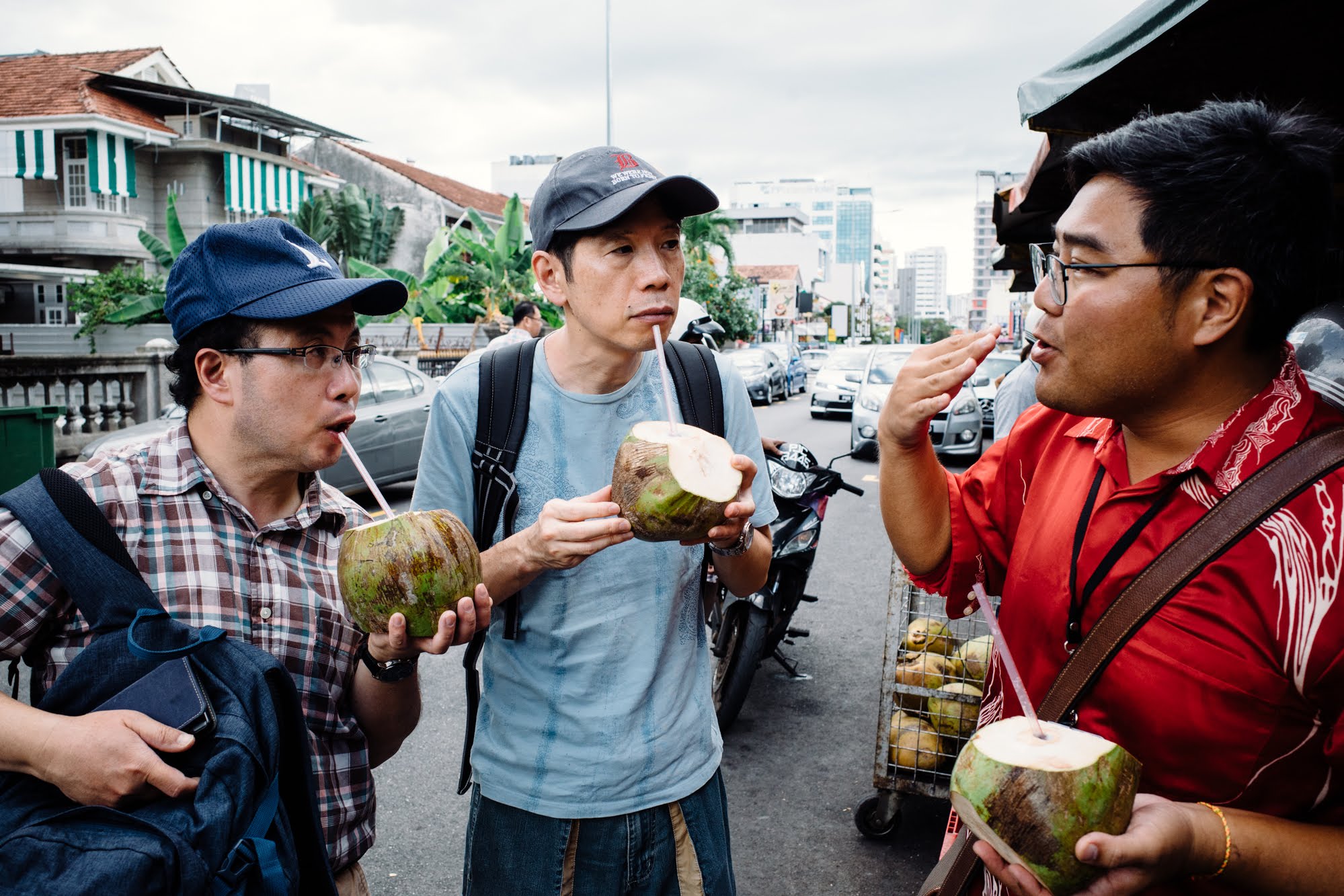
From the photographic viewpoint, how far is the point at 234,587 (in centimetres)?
162

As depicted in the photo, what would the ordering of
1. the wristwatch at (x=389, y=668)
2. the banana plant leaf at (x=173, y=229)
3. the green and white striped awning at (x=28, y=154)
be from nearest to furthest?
the wristwatch at (x=389, y=668) < the banana plant leaf at (x=173, y=229) < the green and white striped awning at (x=28, y=154)

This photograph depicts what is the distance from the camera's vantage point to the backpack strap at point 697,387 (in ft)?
6.51

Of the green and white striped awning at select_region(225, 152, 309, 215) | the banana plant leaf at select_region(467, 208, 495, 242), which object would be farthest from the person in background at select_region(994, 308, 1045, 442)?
the green and white striped awning at select_region(225, 152, 309, 215)

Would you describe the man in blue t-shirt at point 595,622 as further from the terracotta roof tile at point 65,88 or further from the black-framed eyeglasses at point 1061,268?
the terracotta roof tile at point 65,88

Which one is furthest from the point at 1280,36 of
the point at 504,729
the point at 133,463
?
the point at 133,463

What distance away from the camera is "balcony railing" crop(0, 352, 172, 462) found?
32.4 feet

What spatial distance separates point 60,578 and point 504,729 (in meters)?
0.84

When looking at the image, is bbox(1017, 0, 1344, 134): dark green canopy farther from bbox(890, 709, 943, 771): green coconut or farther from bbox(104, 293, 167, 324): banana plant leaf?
bbox(104, 293, 167, 324): banana plant leaf

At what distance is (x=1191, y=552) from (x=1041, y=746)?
0.39m

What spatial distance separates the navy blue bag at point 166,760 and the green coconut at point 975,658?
2.63 metres

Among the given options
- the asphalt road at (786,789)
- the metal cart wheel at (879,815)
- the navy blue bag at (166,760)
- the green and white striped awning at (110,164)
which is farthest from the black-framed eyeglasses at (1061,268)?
the green and white striped awning at (110,164)

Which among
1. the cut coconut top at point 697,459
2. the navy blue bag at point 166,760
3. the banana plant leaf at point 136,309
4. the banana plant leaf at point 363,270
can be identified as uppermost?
the banana plant leaf at point 363,270

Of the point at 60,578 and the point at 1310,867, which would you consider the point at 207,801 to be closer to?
the point at 60,578

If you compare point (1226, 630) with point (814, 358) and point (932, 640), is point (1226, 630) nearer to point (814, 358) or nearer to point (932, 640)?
point (932, 640)
